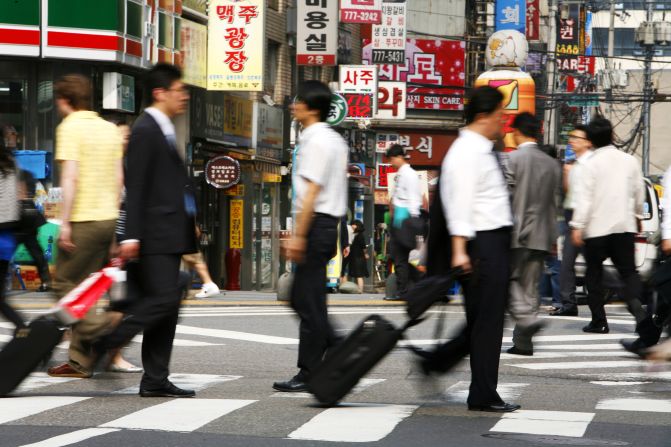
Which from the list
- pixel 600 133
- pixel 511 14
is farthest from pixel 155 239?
pixel 511 14

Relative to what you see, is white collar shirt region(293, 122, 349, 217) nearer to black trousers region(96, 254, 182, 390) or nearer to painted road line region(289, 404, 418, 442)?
black trousers region(96, 254, 182, 390)

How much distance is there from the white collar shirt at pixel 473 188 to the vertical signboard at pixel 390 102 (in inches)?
1356

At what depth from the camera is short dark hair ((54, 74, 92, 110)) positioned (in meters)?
9.28

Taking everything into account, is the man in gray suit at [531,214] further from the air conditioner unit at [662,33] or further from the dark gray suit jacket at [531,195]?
the air conditioner unit at [662,33]

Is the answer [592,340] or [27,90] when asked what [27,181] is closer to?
[592,340]

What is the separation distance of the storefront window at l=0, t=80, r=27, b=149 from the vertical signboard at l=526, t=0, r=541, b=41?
1670 inches

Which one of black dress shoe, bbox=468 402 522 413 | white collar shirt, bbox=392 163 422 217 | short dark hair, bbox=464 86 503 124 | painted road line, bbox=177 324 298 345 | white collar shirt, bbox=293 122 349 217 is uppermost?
short dark hair, bbox=464 86 503 124

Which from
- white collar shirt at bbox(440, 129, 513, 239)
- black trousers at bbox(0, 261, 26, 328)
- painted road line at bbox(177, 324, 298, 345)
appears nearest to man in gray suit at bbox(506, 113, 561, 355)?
painted road line at bbox(177, 324, 298, 345)

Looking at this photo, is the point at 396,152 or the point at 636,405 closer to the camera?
the point at 636,405

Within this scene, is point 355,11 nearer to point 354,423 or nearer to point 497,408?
point 497,408

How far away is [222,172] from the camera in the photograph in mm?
28594

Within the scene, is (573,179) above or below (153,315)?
above

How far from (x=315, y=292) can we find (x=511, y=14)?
169ft

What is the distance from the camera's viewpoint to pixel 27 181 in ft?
33.9
